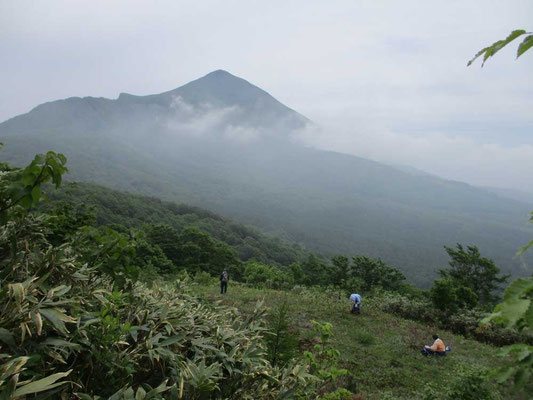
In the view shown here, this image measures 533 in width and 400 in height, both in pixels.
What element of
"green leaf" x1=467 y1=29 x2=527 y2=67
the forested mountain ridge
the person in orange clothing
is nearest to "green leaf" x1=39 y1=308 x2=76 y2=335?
"green leaf" x1=467 y1=29 x2=527 y2=67

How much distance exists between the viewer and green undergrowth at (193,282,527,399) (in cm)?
506

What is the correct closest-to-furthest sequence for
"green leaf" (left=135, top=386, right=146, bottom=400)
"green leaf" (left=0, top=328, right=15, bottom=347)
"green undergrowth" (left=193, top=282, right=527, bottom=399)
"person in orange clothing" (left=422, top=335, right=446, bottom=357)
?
"green leaf" (left=0, top=328, right=15, bottom=347), "green leaf" (left=135, top=386, right=146, bottom=400), "green undergrowth" (left=193, top=282, right=527, bottom=399), "person in orange clothing" (left=422, top=335, right=446, bottom=357)

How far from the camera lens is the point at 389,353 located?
8.48 meters

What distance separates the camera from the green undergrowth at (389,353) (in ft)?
16.6

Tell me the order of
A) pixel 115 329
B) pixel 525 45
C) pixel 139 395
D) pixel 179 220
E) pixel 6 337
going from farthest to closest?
pixel 179 220 < pixel 115 329 < pixel 139 395 < pixel 6 337 < pixel 525 45

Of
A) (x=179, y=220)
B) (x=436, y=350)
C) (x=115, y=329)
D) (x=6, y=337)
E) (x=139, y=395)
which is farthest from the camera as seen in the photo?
(x=179, y=220)

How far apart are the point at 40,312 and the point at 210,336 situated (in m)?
1.03

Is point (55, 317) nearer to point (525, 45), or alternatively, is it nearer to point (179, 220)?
point (525, 45)

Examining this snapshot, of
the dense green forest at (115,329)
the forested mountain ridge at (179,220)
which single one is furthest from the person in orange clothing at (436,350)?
the forested mountain ridge at (179,220)

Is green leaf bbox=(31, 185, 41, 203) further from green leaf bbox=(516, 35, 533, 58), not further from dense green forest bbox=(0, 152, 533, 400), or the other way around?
green leaf bbox=(516, 35, 533, 58)

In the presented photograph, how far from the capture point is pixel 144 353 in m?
1.69

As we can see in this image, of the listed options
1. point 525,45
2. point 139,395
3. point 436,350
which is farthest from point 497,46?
point 436,350

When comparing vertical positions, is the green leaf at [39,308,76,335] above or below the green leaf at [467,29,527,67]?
below

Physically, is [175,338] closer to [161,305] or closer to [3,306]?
[161,305]
